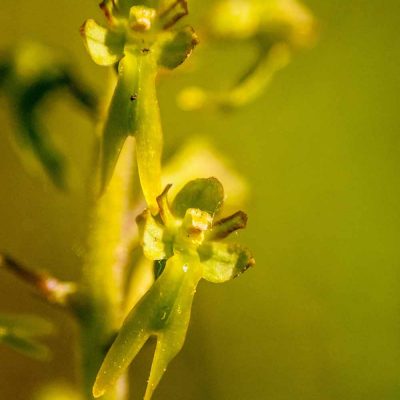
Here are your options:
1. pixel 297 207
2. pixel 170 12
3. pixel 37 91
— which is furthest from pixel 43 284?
pixel 297 207

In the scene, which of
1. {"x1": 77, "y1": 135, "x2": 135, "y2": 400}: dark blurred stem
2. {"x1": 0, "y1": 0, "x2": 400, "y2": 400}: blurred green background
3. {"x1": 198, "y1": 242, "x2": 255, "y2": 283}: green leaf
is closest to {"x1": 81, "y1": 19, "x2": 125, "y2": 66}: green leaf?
{"x1": 77, "y1": 135, "x2": 135, "y2": 400}: dark blurred stem

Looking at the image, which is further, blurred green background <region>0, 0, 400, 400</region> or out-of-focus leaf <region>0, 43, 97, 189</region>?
blurred green background <region>0, 0, 400, 400</region>

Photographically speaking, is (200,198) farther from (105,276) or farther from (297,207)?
(297,207)

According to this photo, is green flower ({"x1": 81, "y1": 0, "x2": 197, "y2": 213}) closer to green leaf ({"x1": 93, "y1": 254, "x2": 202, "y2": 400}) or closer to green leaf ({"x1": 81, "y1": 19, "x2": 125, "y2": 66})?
green leaf ({"x1": 81, "y1": 19, "x2": 125, "y2": 66})

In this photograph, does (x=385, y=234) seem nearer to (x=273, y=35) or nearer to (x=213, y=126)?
(x=213, y=126)

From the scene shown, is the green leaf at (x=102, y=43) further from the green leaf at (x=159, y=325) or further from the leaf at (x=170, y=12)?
the green leaf at (x=159, y=325)

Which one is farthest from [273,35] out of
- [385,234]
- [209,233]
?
[385,234]
